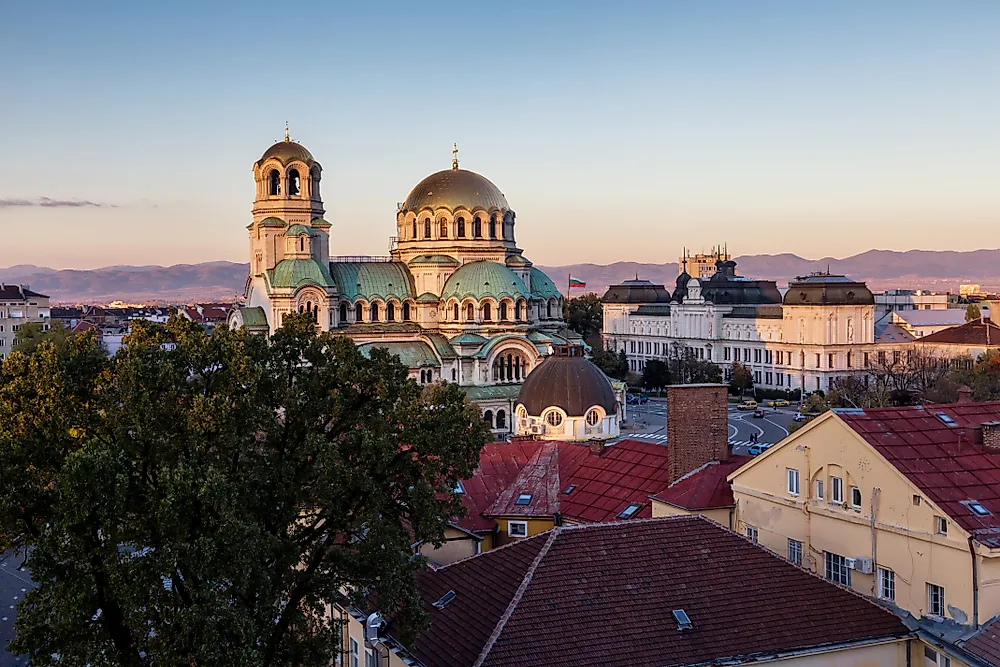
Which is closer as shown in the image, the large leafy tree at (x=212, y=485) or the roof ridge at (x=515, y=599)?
the large leafy tree at (x=212, y=485)

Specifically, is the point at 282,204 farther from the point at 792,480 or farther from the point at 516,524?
the point at 792,480

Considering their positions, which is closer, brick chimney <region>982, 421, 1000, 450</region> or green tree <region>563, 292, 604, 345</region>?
brick chimney <region>982, 421, 1000, 450</region>

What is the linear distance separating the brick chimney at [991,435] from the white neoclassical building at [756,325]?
283ft

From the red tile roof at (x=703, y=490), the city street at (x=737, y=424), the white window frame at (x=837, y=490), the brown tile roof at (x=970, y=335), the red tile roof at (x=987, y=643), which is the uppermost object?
the brown tile roof at (x=970, y=335)

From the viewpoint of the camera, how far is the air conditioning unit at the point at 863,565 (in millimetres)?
23859

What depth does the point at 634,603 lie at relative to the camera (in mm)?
21422

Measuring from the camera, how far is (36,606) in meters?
17.9

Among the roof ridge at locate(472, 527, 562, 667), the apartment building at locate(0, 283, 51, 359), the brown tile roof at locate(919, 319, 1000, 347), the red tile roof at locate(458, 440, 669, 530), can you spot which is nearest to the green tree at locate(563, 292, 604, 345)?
the brown tile roof at locate(919, 319, 1000, 347)

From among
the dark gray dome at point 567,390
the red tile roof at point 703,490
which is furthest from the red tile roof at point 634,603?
the dark gray dome at point 567,390

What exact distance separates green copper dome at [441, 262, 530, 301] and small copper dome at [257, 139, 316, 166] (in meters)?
15.5

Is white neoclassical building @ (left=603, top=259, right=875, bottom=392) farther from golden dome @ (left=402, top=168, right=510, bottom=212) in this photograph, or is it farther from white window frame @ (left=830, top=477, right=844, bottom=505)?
white window frame @ (left=830, top=477, right=844, bottom=505)

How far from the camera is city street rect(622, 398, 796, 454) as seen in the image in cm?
7781

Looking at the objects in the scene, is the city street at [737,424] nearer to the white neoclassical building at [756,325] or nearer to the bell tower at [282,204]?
the white neoclassical building at [756,325]

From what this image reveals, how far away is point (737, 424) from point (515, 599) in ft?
229
